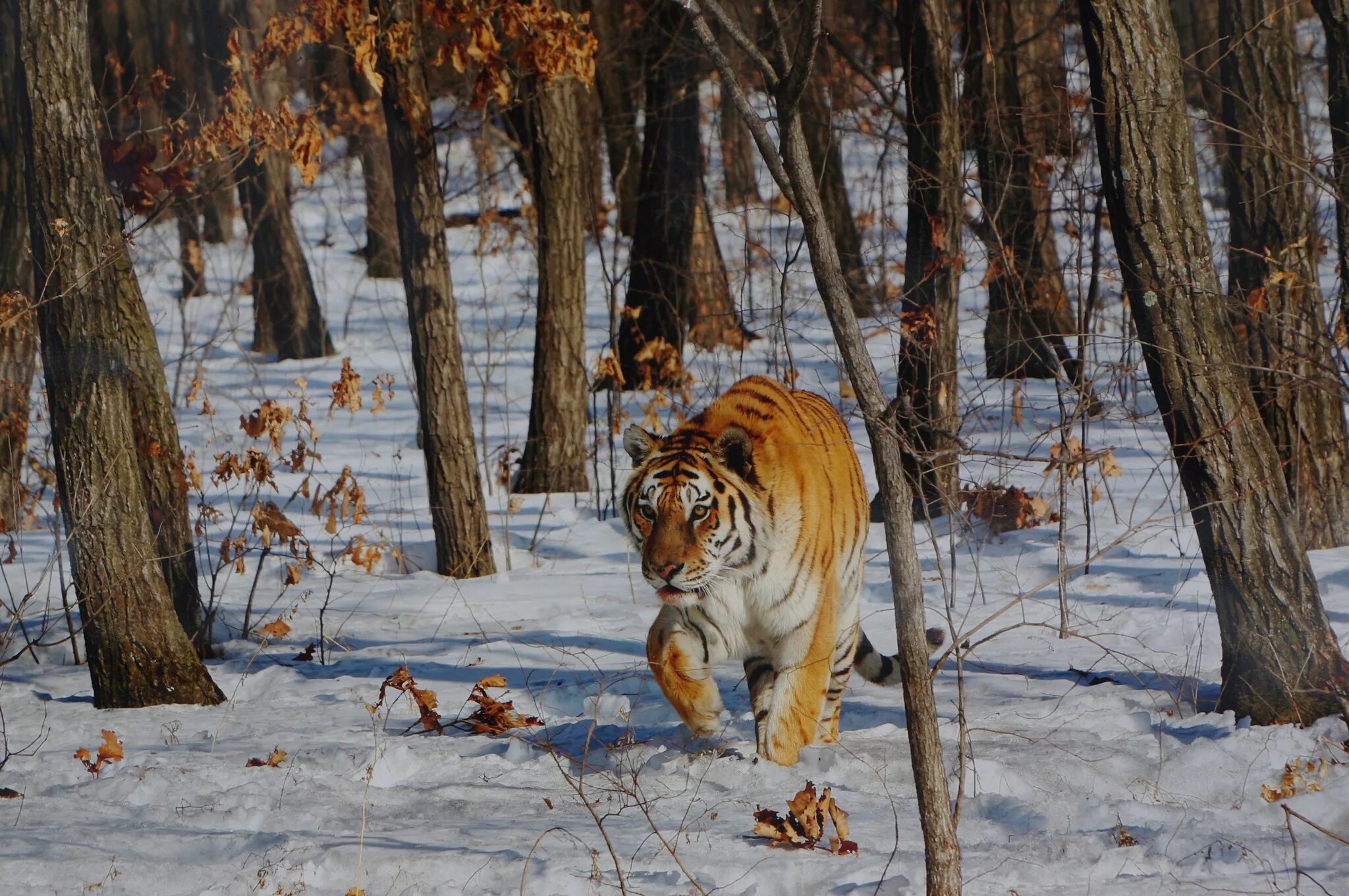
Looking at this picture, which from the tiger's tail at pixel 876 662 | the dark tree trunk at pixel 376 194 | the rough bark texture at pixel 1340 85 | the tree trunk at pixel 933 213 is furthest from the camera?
the dark tree trunk at pixel 376 194

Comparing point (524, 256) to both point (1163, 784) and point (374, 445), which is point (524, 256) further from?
point (1163, 784)

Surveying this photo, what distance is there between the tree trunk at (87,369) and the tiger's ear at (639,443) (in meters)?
2.02

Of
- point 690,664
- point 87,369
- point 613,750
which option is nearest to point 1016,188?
point 690,664

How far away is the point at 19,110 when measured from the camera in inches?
200

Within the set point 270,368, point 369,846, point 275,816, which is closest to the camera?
point 369,846

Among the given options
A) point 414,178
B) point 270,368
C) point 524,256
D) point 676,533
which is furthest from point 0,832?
point 524,256

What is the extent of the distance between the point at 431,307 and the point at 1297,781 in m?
5.14

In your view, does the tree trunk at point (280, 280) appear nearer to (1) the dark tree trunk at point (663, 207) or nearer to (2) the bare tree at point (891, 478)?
(1) the dark tree trunk at point (663, 207)

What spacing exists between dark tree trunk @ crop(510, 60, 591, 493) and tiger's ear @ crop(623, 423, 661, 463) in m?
4.23

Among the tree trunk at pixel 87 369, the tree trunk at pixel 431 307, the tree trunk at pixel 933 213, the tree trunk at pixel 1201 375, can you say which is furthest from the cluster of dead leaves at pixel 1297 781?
the tree trunk at pixel 431 307

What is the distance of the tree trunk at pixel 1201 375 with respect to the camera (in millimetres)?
4473

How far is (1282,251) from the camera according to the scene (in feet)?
20.9

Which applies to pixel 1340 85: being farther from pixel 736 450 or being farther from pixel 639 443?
pixel 639 443

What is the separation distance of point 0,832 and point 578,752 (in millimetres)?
1880
